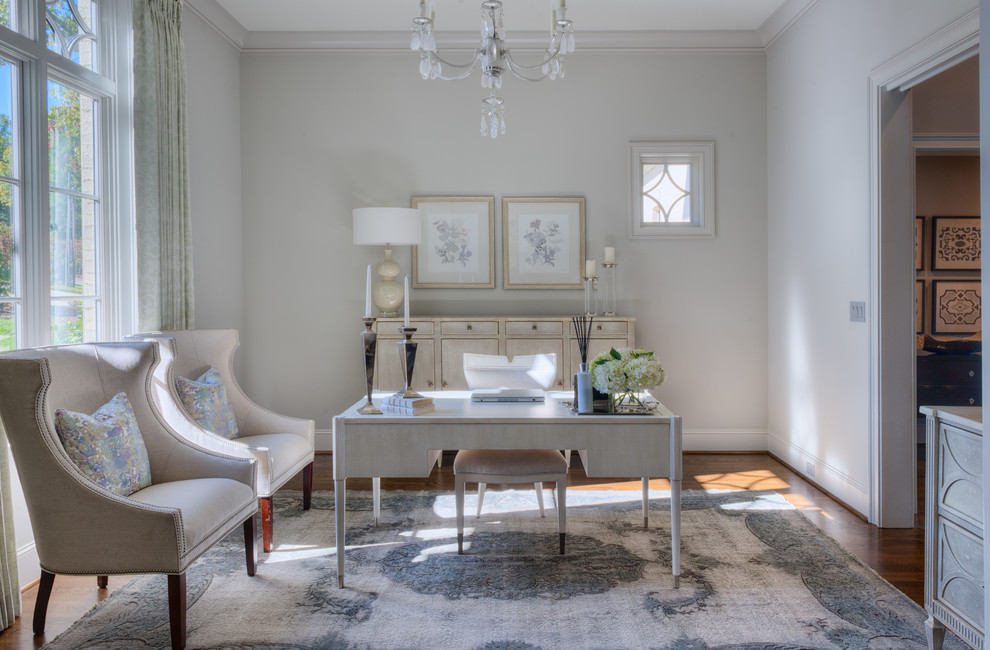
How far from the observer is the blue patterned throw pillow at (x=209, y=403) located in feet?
10.5

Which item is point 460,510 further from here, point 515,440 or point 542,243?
point 542,243

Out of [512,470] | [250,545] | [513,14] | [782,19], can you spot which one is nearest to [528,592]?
[512,470]

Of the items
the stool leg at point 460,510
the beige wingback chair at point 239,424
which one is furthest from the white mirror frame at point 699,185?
the beige wingback chair at point 239,424

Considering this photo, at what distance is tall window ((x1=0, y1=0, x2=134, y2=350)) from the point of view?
2775mm

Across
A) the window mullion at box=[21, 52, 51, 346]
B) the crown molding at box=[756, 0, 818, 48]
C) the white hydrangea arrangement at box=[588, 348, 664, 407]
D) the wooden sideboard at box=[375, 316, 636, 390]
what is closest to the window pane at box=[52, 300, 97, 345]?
the window mullion at box=[21, 52, 51, 346]

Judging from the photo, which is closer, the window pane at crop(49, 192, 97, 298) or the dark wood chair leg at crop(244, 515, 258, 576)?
the dark wood chair leg at crop(244, 515, 258, 576)

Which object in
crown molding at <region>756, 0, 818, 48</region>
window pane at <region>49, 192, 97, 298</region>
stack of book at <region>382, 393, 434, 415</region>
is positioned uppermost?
crown molding at <region>756, 0, 818, 48</region>

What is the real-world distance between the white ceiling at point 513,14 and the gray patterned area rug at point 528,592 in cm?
340

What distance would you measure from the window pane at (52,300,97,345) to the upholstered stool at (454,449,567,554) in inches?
Answer: 79.9

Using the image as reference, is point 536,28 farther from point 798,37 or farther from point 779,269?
point 779,269

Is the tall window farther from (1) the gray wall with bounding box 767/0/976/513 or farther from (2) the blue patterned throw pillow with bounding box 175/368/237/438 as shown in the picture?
(1) the gray wall with bounding box 767/0/976/513

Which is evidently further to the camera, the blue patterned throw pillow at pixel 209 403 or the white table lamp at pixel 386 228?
the white table lamp at pixel 386 228

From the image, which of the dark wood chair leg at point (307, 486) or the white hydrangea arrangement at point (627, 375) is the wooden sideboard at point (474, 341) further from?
the white hydrangea arrangement at point (627, 375)

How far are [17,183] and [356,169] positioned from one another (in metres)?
2.55
